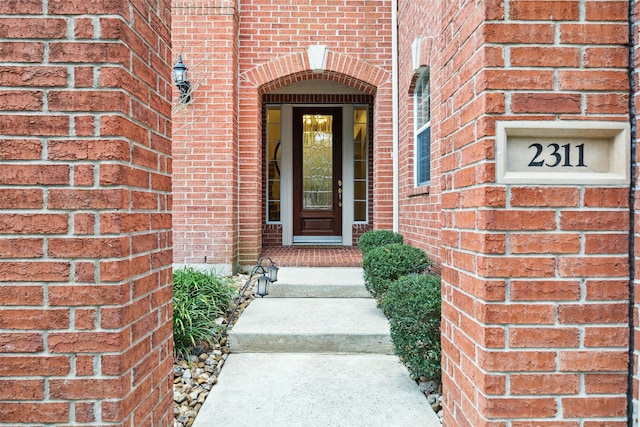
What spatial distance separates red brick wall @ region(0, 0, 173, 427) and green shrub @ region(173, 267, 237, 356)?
75.0 inches

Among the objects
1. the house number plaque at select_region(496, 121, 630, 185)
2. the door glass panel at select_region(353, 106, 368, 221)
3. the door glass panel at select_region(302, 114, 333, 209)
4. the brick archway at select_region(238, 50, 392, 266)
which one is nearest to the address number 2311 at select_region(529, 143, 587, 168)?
the house number plaque at select_region(496, 121, 630, 185)

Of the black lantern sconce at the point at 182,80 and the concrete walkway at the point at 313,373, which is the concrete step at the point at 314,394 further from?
the black lantern sconce at the point at 182,80

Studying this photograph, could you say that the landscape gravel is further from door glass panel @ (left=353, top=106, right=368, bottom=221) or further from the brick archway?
door glass panel @ (left=353, top=106, right=368, bottom=221)

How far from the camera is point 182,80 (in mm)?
5215

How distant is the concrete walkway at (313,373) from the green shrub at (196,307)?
0.82 feet

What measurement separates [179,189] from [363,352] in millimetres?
3407

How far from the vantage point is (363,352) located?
3346 mm

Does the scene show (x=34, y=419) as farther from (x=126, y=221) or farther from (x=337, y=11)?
(x=337, y=11)

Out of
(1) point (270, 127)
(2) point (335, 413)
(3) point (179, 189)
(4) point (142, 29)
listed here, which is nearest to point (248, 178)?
(3) point (179, 189)

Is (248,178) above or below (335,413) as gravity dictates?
above

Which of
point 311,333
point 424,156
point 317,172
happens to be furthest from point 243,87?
point 311,333

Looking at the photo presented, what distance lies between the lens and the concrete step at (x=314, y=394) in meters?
2.38

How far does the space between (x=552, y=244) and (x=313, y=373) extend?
80.0 inches

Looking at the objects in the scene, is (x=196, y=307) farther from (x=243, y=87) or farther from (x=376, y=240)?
(x=243, y=87)
